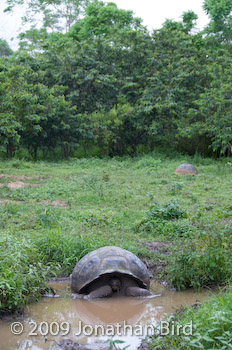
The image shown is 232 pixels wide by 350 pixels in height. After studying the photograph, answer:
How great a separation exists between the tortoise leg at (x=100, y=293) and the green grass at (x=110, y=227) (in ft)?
1.71

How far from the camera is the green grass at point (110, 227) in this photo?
4871 mm

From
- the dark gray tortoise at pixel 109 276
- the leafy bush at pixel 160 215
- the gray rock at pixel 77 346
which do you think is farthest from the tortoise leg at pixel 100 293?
the leafy bush at pixel 160 215

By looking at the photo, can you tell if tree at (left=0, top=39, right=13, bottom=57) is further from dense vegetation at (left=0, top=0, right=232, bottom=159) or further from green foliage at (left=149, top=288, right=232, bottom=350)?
green foliage at (left=149, top=288, right=232, bottom=350)

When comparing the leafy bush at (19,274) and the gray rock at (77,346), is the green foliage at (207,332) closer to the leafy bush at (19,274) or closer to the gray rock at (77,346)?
the gray rock at (77,346)

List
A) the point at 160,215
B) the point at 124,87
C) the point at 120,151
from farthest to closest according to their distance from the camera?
1. the point at 120,151
2. the point at 124,87
3. the point at 160,215

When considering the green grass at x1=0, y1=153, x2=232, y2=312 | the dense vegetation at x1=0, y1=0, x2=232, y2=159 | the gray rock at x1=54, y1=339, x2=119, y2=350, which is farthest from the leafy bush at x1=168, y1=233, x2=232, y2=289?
the dense vegetation at x1=0, y1=0, x2=232, y2=159

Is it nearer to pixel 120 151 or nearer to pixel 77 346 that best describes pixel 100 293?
pixel 77 346

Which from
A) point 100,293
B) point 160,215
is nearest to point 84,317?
point 100,293

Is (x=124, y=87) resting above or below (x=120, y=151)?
above

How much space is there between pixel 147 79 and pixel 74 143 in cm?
484

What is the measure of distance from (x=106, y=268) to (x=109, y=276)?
0.54ft

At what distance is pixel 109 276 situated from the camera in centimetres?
481

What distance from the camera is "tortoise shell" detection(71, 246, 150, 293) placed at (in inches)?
185

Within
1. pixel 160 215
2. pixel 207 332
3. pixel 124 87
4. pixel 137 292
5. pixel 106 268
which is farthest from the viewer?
pixel 124 87
